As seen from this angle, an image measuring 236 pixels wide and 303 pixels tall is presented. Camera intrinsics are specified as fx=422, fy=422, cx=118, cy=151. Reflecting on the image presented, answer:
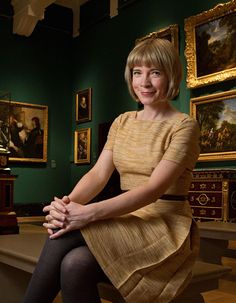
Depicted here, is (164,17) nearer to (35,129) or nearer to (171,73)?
(35,129)

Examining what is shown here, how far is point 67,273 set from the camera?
179 centimetres

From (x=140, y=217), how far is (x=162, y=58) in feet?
2.58

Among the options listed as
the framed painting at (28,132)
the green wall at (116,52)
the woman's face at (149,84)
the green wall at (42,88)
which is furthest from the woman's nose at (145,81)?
the green wall at (42,88)

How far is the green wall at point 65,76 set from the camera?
Answer: 1045 centimetres

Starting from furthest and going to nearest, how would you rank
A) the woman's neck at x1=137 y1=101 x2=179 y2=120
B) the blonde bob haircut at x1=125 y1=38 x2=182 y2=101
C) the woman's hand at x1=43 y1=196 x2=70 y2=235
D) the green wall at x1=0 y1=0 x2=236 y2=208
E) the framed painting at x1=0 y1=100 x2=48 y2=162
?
the framed painting at x1=0 y1=100 x2=48 y2=162 → the green wall at x1=0 y1=0 x2=236 y2=208 → the woman's neck at x1=137 y1=101 x2=179 y2=120 → the blonde bob haircut at x1=125 y1=38 x2=182 y2=101 → the woman's hand at x1=43 y1=196 x2=70 y2=235

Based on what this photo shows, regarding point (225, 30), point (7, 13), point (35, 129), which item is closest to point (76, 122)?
point (35, 129)

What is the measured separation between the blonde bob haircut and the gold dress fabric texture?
199 millimetres

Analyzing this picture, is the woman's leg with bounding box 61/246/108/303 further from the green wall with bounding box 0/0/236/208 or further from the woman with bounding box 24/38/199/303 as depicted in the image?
the green wall with bounding box 0/0/236/208

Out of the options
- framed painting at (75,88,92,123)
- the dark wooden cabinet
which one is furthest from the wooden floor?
framed painting at (75,88,92,123)

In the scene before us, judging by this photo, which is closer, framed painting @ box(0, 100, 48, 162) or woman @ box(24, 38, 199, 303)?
woman @ box(24, 38, 199, 303)

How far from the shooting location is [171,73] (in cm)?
211

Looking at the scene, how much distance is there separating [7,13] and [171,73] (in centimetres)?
1032

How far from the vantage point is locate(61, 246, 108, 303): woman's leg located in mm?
1773

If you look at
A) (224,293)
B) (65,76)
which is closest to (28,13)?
(65,76)
